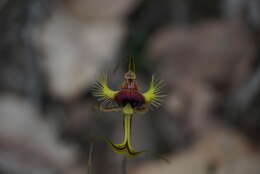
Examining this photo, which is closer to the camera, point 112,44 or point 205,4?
point 112,44

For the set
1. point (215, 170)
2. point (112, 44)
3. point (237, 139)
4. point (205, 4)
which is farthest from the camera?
point (205, 4)

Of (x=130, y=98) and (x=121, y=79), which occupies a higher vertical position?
(x=121, y=79)

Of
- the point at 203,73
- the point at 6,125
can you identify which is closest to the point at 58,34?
the point at 6,125

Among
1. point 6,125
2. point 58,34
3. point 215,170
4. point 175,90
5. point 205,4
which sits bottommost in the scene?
point 215,170

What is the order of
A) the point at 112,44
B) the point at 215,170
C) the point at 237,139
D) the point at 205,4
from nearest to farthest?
the point at 215,170 < the point at 237,139 < the point at 112,44 < the point at 205,4

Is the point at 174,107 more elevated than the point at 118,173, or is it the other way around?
the point at 174,107

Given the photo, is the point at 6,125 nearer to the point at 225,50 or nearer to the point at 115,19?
the point at 115,19

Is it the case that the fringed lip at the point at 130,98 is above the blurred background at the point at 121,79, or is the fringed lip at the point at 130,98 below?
below

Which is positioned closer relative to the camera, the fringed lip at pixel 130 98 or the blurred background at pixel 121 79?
the fringed lip at pixel 130 98
